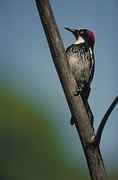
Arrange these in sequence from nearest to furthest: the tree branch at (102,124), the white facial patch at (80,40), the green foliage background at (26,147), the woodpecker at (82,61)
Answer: the tree branch at (102,124)
the woodpecker at (82,61)
the white facial patch at (80,40)
the green foliage background at (26,147)

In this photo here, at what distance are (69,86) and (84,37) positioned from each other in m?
1.60

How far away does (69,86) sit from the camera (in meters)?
1.72

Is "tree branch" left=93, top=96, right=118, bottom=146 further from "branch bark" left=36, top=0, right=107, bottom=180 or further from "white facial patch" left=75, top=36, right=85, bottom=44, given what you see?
"white facial patch" left=75, top=36, right=85, bottom=44

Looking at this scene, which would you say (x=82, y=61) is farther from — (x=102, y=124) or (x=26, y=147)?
(x=26, y=147)

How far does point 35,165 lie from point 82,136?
16.6 feet

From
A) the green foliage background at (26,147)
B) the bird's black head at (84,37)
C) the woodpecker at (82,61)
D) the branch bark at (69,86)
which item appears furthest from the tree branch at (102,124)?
the green foliage background at (26,147)

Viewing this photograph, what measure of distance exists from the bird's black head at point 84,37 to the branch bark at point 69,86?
1479 mm

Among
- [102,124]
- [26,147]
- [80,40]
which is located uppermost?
[102,124]

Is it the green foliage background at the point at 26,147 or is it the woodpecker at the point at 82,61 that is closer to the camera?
the woodpecker at the point at 82,61

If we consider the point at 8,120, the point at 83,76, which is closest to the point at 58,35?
the point at 83,76

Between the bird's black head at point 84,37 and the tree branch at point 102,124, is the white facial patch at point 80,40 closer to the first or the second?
the bird's black head at point 84,37

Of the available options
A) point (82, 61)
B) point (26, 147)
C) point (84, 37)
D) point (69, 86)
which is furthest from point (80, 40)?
point (26, 147)

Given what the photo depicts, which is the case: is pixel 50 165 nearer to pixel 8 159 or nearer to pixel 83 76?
pixel 8 159

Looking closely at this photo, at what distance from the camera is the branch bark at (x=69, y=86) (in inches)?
66.3
